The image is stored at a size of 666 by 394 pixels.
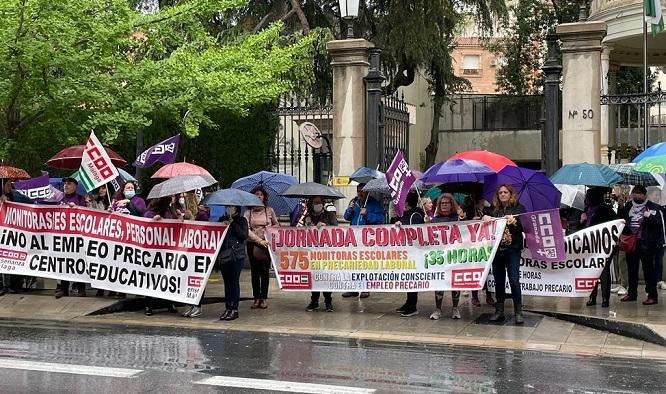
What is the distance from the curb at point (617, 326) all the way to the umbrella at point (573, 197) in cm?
206

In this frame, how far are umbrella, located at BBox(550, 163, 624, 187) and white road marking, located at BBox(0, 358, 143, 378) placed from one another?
21.0 feet

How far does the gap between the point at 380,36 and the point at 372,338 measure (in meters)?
14.8

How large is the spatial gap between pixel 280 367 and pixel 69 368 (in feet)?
6.61

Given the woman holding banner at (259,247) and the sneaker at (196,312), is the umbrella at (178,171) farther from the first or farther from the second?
the sneaker at (196,312)

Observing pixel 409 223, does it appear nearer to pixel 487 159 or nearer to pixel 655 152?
pixel 487 159

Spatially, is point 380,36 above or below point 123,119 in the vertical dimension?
above

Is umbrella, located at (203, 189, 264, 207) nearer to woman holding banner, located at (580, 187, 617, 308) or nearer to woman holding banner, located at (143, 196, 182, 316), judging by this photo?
woman holding banner, located at (143, 196, 182, 316)

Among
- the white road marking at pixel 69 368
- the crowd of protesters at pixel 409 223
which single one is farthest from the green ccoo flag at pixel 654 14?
the white road marking at pixel 69 368

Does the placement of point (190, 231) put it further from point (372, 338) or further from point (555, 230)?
point (555, 230)

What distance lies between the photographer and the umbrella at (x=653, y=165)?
10.9 meters

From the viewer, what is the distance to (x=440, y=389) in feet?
23.4

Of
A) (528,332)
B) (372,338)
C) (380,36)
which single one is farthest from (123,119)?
(380,36)

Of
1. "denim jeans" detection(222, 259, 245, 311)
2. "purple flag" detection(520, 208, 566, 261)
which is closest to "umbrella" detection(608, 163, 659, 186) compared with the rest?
"purple flag" detection(520, 208, 566, 261)

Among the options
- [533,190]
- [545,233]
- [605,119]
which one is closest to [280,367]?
[545,233]
